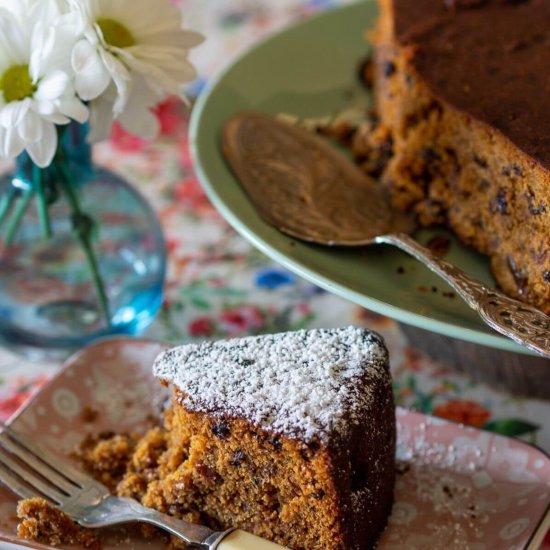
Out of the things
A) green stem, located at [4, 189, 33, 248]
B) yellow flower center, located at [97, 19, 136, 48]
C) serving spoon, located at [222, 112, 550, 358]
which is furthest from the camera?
green stem, located at [4, 189, 33, 248]

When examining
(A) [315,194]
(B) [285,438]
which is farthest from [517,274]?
(B) [285,438]

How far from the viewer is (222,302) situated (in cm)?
188

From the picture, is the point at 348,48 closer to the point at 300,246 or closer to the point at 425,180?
the point at 425,180

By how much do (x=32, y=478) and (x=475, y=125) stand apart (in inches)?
34.6

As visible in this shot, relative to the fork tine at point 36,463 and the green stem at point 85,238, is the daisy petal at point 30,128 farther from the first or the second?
the fork tine at point 36,463

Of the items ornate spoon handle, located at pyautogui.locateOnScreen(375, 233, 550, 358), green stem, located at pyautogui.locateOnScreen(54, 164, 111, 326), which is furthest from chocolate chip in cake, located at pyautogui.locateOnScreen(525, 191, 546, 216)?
green stem, located at pyautogui.locateOnScreen(54, 164, 111, 326)

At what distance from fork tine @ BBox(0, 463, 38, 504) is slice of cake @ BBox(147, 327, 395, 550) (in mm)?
161

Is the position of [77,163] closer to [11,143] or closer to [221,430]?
[11,143]

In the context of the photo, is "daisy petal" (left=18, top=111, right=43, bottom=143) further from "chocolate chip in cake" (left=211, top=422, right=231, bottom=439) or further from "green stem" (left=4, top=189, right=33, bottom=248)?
"chocolate chip in cake" (left=211, top=422, right=231, bottom=439)

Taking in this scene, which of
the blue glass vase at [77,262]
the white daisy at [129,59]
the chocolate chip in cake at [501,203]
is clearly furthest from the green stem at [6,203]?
the chocolate chip in cake at [501,203]

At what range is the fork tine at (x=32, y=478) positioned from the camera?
1334mm

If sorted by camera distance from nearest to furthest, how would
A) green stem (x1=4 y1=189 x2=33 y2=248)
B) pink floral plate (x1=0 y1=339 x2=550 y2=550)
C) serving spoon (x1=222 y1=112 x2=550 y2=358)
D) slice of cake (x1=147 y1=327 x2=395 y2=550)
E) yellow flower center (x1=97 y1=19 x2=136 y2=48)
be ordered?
slice of cake (x1=147 y1=327 x2=395 y2=550) → pink floral plate (x1=0 y1=339 x2=550 y2=550) → yellow flower center (x1=97 y1=19 x2=136 y2=48) → serving spoon (x1=222 y1=112 x2=550 y2=358) → green stem (x1=4 y1=189 x2=33 y2=248)

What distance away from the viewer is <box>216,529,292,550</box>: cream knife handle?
3.97 feet

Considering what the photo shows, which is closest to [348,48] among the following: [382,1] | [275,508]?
[382,1]
